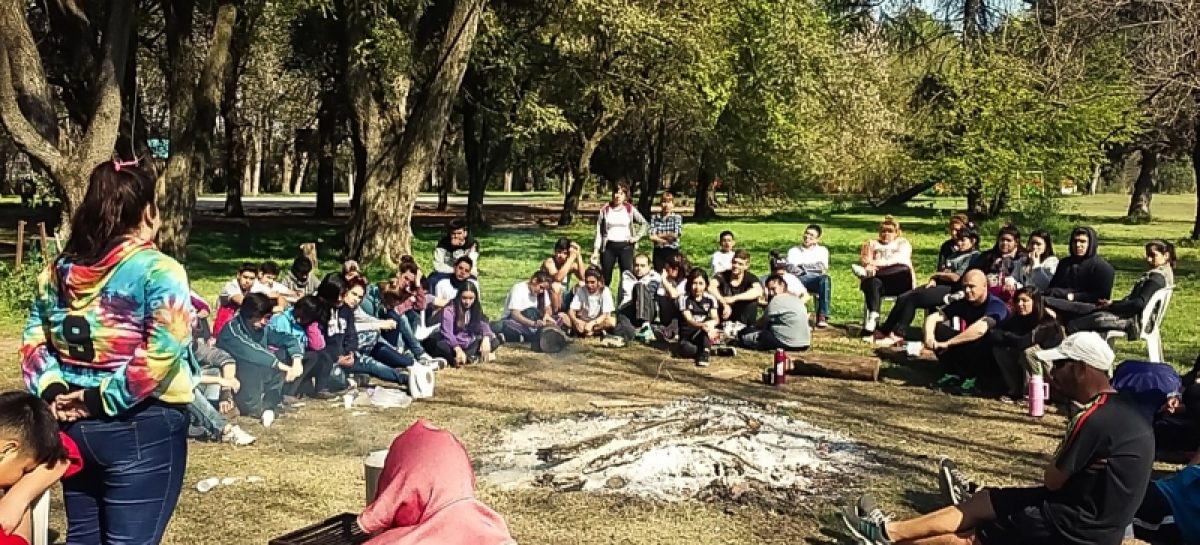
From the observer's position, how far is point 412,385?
8.82 metres

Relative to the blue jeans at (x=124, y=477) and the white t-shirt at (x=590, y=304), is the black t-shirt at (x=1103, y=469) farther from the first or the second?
the white t-shirt at (x=590, y=304)

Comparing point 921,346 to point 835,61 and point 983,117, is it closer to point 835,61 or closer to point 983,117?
point 983,117

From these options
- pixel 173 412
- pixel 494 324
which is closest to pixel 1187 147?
pixel 494 324

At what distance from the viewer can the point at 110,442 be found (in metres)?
3.03

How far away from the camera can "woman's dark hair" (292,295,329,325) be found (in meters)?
8.44

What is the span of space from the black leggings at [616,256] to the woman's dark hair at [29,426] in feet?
35.0

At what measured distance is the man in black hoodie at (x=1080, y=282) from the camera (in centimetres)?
1002

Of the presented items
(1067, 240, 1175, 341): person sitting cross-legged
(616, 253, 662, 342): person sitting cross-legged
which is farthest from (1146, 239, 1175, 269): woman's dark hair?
(616, 253, 662, 342): person sitting cross-legged

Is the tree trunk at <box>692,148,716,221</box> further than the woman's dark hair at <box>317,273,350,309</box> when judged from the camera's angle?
Yes

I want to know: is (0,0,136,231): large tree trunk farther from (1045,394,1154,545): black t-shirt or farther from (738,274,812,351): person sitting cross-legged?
(1045,394,1154,545): black t-shirt

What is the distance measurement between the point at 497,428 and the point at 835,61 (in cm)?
2958

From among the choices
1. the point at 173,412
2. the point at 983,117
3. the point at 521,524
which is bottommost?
the point at 521,524

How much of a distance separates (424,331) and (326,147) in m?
22.9

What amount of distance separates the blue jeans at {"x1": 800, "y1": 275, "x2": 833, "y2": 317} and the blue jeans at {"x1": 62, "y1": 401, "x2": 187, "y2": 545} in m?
10.4
